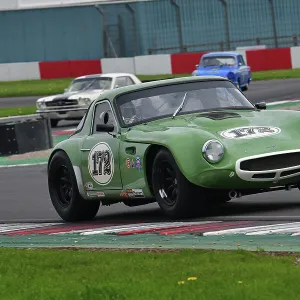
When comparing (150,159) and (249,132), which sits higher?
(249,132)

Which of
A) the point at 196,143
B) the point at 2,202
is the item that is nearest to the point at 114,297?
the point at 196,143

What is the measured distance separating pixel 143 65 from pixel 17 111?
1349cm

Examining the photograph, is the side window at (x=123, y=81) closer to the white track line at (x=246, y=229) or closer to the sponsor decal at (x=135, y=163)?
the sponsor decal at (x=135, y=163)

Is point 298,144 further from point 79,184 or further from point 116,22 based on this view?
point 116,22

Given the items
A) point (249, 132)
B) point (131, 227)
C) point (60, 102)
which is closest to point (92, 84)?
point (60, 102)

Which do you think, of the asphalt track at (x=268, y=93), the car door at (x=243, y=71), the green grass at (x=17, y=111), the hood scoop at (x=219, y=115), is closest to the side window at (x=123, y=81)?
the green grass at (x=17, y=111)

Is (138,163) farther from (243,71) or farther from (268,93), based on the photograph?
(243,71)

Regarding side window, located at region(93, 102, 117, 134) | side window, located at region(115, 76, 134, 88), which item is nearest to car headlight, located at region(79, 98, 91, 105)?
side window, located at region(115, 76, 134, 88)

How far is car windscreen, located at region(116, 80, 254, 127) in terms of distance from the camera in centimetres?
1149

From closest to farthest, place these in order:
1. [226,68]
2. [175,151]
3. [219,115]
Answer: [175,151]
[219,115]
[226,68]

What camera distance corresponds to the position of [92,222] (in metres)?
11.9

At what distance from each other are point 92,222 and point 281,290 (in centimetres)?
604

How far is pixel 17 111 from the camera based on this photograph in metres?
32.8

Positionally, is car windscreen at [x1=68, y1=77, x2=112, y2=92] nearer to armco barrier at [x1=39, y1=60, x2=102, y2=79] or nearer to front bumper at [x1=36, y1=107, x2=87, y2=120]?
front bumper at [x1=36, y1=107, x2=87, y2=120]
